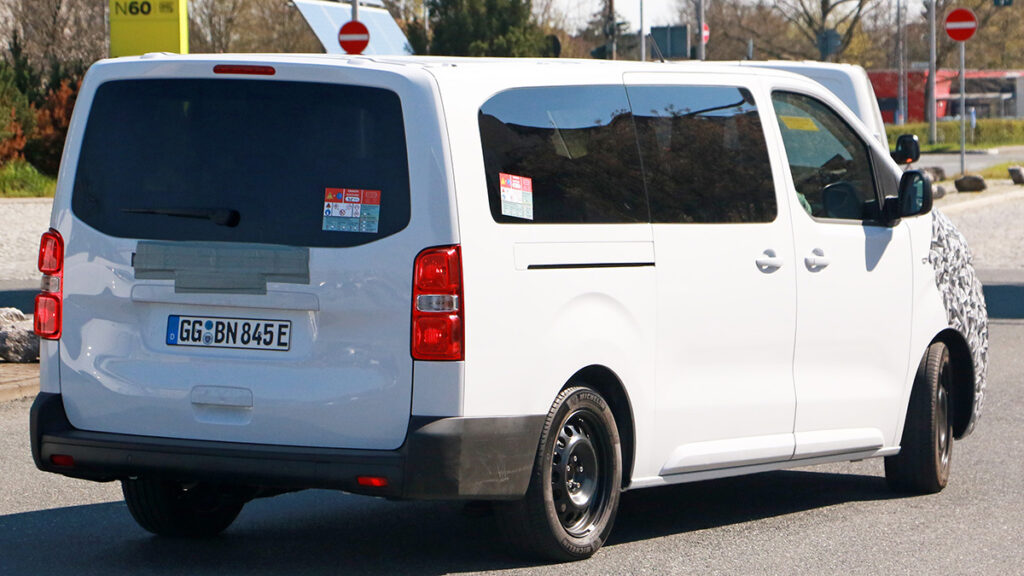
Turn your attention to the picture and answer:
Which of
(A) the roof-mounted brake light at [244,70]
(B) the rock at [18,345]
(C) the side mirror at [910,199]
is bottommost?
(B) the rock at [18,345]

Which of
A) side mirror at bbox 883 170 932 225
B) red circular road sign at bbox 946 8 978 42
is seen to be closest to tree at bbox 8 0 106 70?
red circular road sign at bbox 946 8 978 42

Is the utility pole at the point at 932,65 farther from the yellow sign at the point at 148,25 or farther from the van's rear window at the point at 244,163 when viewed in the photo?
the van's rear window at the point at 244,163

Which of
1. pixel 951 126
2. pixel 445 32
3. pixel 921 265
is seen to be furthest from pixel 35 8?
pixel 951 126

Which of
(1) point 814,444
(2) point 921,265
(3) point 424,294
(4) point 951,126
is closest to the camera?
(3) point 424,294

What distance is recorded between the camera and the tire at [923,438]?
26.3 feet

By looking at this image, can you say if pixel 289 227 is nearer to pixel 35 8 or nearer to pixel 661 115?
pixel 661 115

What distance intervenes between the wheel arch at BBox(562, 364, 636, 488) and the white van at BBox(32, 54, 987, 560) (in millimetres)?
12

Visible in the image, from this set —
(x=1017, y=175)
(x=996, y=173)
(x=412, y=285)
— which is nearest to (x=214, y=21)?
(x=996, y=173)

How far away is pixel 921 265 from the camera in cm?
791

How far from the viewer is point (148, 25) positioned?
25.1m

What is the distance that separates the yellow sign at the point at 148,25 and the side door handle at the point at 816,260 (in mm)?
18962

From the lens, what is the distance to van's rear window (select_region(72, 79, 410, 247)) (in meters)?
5.81

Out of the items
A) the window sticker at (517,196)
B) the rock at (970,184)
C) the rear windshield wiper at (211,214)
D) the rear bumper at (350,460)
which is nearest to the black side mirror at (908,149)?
the window sticker at (517,196)

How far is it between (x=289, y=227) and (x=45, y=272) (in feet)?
3.44
